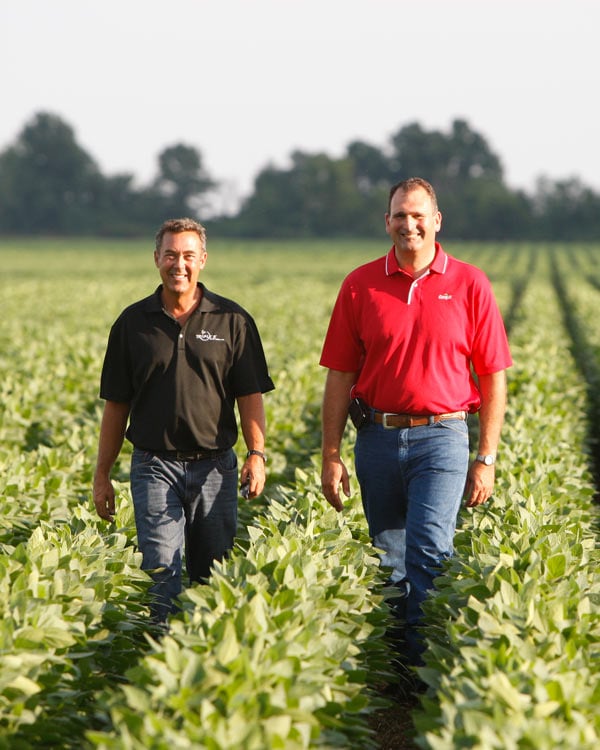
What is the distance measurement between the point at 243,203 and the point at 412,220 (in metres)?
115

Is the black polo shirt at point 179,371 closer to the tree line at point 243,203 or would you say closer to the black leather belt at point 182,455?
the black leather belt at point 182,455

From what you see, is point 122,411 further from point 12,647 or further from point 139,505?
point 12,647

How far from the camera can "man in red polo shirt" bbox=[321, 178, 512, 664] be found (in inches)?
192

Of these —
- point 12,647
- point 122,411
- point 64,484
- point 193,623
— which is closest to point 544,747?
point 193,623

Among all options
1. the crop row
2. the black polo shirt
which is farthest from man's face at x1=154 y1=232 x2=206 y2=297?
the crop row

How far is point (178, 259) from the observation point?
4.88 meters

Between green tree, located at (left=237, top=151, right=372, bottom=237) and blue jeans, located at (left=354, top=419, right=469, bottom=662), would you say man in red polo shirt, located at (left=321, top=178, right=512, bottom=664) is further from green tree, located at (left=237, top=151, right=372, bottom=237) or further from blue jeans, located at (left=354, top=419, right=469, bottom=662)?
green tree, located at (left=237, top=151, right=372, bottom=237)

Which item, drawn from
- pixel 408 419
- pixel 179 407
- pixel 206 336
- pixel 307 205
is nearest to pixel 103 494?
pixel 179 407

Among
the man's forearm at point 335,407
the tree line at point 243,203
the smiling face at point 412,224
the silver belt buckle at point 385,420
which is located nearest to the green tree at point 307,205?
the tree line at point 243,203

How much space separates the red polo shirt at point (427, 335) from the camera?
16.1 ft

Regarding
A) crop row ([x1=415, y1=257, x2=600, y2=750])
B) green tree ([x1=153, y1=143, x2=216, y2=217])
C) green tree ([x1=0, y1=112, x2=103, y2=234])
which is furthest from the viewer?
green tree ([x1=153, y1=143, x2=216, y2=217])

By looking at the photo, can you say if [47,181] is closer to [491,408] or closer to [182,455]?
[182,455]

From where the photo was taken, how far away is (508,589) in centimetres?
426

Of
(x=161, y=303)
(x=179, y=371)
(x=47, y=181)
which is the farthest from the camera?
(x=47, y=181)
